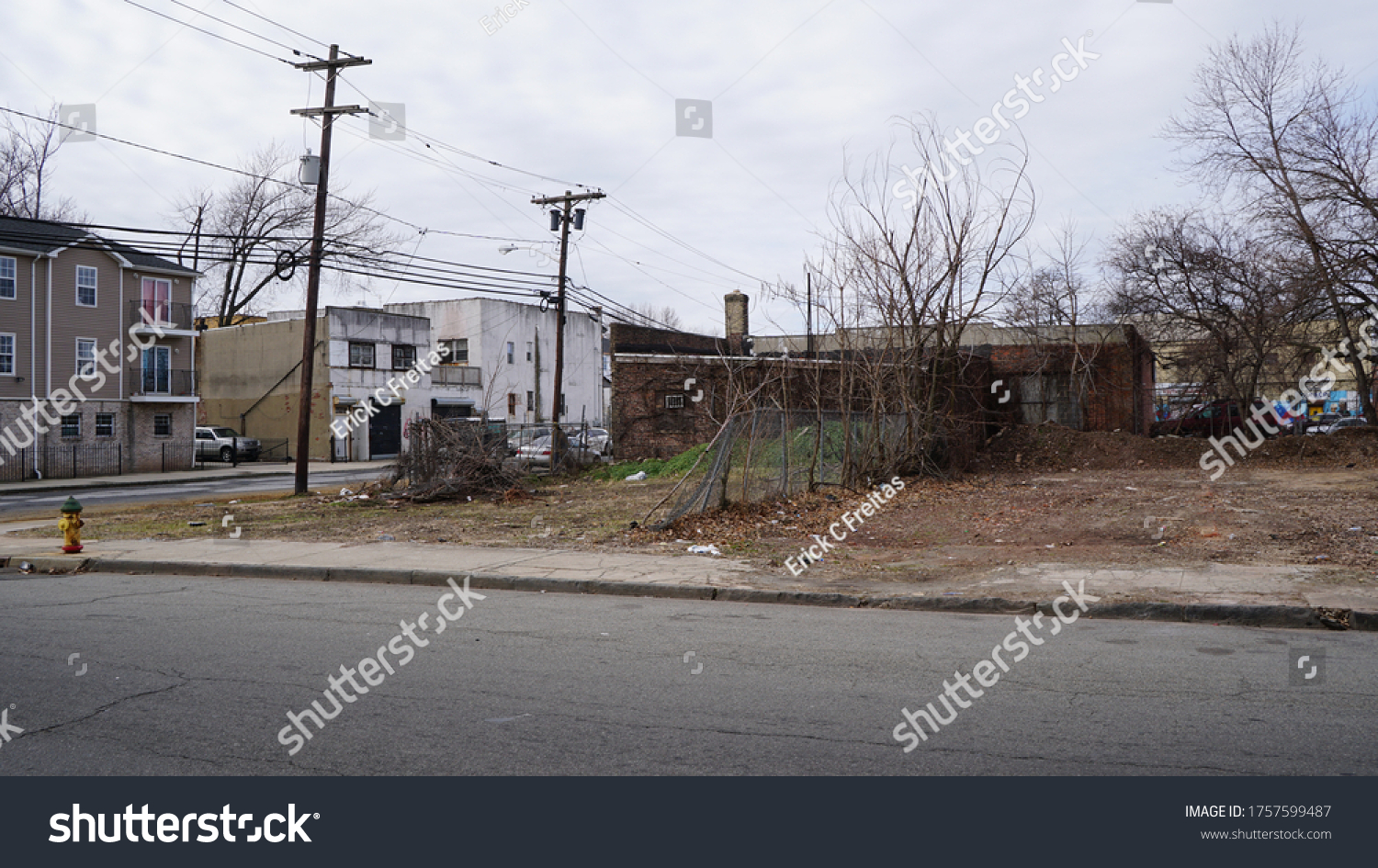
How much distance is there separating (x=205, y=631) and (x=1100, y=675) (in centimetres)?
709

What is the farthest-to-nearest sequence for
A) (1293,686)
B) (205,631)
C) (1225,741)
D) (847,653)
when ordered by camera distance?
(205,631) < (847,653) < (1293,686) < (1225,741)

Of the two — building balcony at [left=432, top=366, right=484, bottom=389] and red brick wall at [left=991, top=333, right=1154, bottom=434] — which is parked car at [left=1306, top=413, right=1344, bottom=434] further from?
building balcony at [left=432, top=366, right=484, bottom=389]

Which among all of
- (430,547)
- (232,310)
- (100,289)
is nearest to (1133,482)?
(430,547)

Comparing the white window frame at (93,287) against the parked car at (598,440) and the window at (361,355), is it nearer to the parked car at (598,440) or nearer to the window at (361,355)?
the window at (361,355)

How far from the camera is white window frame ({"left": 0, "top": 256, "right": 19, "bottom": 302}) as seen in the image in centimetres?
3422

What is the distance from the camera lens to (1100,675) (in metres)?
6.48

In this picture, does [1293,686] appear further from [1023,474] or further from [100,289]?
[100,289]

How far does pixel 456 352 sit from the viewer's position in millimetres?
58406

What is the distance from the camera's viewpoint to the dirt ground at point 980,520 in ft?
37.7

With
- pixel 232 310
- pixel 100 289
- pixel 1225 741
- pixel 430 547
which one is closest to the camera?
pixel 1225 741

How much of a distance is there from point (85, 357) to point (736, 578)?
36071 mm

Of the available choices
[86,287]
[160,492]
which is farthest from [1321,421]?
[86,287]

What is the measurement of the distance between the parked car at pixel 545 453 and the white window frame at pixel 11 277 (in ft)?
69.5

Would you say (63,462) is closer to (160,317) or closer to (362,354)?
(160,317)
